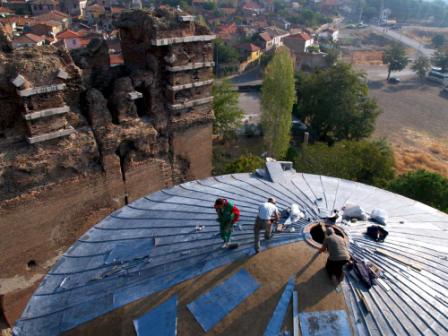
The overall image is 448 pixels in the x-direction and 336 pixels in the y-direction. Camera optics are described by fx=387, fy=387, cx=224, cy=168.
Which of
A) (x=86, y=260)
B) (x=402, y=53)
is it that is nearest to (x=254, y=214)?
(x=86, y=260)

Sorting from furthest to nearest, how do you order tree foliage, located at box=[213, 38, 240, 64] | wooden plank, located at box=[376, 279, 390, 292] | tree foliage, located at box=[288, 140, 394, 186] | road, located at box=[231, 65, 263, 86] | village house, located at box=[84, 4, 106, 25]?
village house, located at box=[84, 4, 106, 25] → tree foliage, located at box=[213, 38, 240, 64] → road, located at box=[231, 65, 263, 86] → tree foliage, located at box=[288, 140, 394, 186] → wooden plank, located at box=[376, 279, 390, 292]

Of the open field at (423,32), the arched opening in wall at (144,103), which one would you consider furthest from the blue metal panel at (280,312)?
the open field at (423,32)

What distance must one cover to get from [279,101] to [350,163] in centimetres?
1037

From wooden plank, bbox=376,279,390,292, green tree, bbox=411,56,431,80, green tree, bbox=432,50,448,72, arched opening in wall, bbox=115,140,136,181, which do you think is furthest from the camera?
green tree, bbox=432,50,448,72

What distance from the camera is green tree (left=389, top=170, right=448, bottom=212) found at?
88.5 feet

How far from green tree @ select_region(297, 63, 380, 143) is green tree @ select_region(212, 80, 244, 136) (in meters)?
9.80

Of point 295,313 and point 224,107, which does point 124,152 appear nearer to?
point 295,313

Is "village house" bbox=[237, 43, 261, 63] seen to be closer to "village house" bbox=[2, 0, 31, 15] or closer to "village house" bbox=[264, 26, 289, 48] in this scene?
"village house" bbox=[264, 26, 289, 48]

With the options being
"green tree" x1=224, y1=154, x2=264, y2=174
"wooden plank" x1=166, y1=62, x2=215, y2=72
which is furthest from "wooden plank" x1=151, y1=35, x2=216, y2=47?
"green tree" x1=224, y1=154, x2=264, y2=174

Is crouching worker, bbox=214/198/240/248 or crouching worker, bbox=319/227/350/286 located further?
crouching worker, bbox=214/198/240/248

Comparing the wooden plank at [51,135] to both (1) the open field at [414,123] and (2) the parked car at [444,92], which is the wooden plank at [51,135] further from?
(2) the parked car at [444,92]

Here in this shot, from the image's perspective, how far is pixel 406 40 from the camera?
134 m

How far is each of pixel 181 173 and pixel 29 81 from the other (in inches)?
403

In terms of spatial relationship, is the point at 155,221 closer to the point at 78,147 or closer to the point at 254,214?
the point at 254,214
